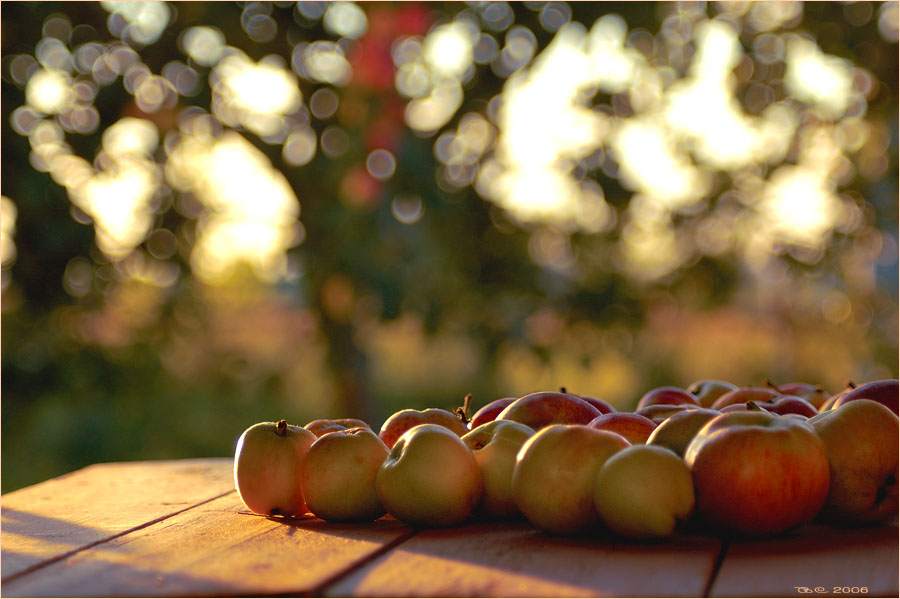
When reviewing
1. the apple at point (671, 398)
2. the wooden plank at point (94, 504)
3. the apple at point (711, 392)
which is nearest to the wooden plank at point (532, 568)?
the wooden plank at point (94, 504)

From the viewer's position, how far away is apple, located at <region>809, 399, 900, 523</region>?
1030mm

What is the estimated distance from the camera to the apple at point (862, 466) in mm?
1030

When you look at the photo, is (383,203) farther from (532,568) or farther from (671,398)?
(532,568)

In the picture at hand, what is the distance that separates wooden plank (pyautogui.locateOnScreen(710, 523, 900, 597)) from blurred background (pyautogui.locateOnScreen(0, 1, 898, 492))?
223 cm

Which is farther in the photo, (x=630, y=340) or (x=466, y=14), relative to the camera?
(x=630, y=340)

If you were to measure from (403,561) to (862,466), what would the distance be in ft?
1.75

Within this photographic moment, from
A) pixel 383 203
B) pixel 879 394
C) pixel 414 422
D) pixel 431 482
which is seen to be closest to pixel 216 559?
pixel 431 482

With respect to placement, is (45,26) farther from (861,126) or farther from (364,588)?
(861,126)

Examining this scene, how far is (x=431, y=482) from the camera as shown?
108cm

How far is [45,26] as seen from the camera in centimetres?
322

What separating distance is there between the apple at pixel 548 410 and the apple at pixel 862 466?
1.12 ft

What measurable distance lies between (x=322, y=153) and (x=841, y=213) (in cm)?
238

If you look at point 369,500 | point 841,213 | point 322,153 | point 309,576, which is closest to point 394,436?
point 369,500

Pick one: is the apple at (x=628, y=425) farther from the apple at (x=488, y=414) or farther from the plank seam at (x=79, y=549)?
the plank seam at (x=79, y=549)
